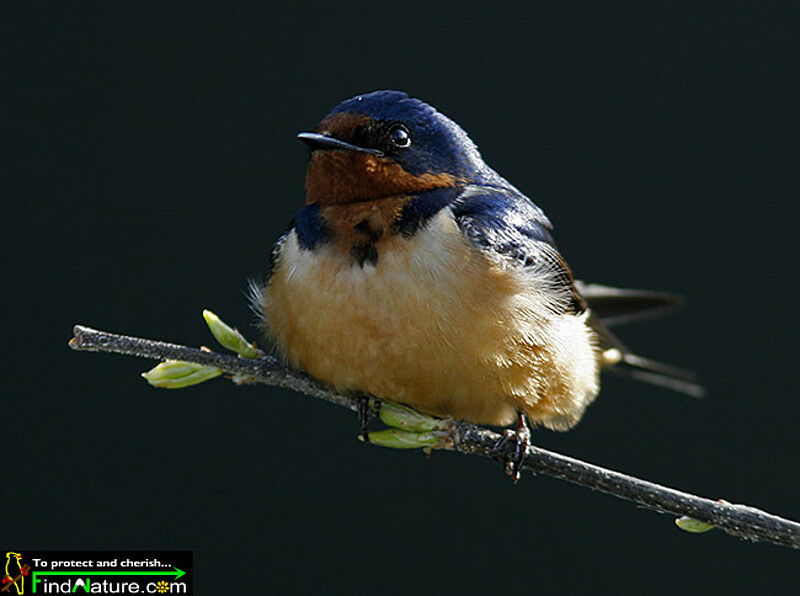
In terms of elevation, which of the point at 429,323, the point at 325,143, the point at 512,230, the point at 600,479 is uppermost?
the point at 325,143

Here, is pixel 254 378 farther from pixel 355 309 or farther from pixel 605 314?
pixel 605 314

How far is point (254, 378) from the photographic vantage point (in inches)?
45.8

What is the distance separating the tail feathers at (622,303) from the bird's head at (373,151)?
63 centimetres

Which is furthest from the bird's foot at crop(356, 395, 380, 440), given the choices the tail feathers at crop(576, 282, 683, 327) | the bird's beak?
the tail feathers at crop(576, 282, 683, 327)

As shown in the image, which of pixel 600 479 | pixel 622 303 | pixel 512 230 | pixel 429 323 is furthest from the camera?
pixel 622 303

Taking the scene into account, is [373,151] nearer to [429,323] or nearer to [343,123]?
[343,123]

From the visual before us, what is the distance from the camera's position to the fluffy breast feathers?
1282 mm

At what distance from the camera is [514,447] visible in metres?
1.32

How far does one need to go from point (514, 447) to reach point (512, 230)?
325 millimetres

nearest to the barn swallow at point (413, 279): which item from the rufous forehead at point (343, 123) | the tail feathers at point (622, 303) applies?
the rufous forehead at point (343, 123)

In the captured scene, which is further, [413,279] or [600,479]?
[413,279]

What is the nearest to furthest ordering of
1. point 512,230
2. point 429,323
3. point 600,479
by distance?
point 600,479
point 429,323
point 512,230

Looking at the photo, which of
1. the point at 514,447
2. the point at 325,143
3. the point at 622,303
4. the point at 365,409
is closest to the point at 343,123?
the point at 325,143

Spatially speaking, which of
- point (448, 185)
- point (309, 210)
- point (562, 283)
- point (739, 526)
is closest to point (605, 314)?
point (562, 283)
